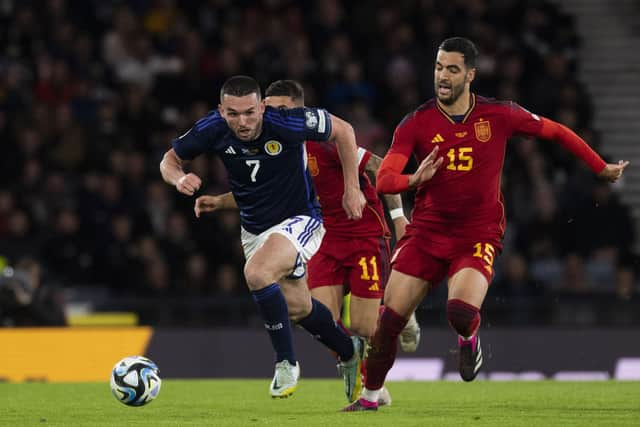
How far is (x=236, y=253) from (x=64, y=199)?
6.83 ft

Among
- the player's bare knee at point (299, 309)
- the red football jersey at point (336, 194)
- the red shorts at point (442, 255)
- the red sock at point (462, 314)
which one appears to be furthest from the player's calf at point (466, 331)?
the red football jersey at point (336, 194)

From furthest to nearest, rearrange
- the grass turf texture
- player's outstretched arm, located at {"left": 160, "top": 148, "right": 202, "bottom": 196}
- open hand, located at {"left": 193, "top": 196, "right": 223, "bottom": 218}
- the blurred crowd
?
the blurred crowd
open hand, located at {"left": 193, "top": 196, "right": 223, "bottom": 218}
player's outstretched arm, located at {"left": 160, "top": 148, "right": 202, "bottom": 196}
the grass turf texture

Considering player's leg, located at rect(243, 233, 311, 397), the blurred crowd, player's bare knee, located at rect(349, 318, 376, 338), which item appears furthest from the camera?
the blurred crowd

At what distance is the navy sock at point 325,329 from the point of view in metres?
8.78

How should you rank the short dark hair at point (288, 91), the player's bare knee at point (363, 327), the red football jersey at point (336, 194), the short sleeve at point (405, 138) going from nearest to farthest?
1. the short sleeve at point (405, 138)
2. the short dark hair at point (288, 91)
3. the red football jersey at point (336, 194)
4. the player's bare knee at point (363, 327)

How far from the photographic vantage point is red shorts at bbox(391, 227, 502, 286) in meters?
8.23

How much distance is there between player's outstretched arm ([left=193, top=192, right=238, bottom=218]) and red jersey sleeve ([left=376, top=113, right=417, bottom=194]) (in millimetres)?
1232

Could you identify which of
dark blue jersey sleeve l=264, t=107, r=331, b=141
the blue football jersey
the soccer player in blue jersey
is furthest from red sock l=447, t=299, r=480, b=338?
dark blue jersey sleeve l=264, t=107, r=331, b=141

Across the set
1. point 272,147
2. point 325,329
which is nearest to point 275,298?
point 325,329

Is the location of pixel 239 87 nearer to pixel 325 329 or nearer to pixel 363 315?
pixel 325 329

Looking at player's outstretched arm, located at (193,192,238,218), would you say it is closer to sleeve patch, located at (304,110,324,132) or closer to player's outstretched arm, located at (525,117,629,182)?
sleeve patch, located at (304,110,324,132)

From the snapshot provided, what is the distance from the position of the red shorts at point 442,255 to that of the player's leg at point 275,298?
707 millimetres

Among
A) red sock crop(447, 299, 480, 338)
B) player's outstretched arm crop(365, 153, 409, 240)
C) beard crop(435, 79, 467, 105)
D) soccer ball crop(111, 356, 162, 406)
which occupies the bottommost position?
soccer ball crop(111, 356, 162, 406)

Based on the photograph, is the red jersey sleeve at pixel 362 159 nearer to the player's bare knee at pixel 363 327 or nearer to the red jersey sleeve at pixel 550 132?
the player's bare knee at pixel 363 327
